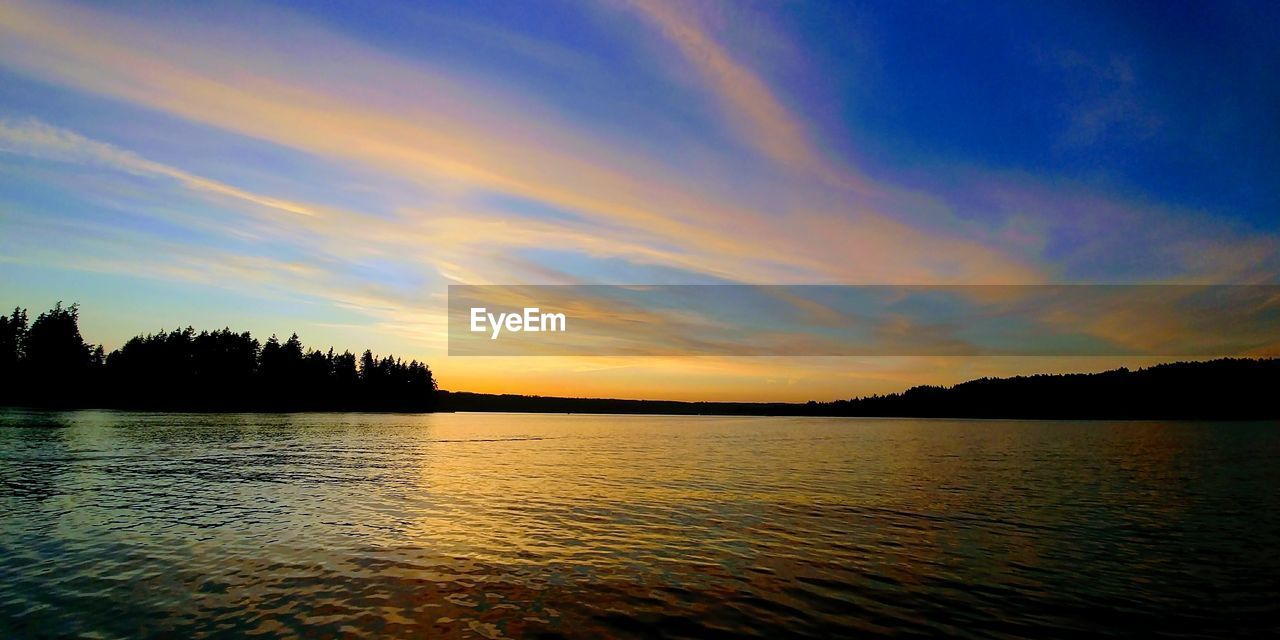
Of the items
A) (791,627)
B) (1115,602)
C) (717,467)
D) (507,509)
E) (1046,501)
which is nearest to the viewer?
(791,627)

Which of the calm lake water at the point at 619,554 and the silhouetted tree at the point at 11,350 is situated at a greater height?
the silhouetted tree at the point at 11,350

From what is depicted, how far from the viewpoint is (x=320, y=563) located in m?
25.1

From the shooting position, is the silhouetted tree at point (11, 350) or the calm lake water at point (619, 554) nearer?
the calm lake water at point (619, 554)

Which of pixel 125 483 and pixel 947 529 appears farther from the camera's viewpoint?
pixel 125 483

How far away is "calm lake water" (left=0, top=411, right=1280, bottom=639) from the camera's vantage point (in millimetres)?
19047

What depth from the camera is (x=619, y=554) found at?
27.5 m

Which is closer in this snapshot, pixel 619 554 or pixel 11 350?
pixel 619 554

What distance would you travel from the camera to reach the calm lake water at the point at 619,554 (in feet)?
62.5

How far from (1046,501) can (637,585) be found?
3758 centimetres

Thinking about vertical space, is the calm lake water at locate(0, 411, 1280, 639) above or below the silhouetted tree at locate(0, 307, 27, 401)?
below

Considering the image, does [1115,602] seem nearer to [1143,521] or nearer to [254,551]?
[1143,521]

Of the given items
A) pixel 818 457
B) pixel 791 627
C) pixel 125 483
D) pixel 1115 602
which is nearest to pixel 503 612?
pixel 791 627

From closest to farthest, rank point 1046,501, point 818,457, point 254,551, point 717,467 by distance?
1. point 254,551
2. point 1046,501
3. point 717,467
4. point 818,457

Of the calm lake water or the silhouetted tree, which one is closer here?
the calm lake water
